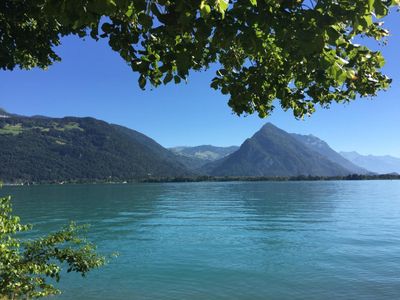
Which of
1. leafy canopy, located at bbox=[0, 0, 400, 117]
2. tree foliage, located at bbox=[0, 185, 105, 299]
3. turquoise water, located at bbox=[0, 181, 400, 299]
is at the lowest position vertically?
turquoise water, located at bbox=[0, 181, 400, 299]

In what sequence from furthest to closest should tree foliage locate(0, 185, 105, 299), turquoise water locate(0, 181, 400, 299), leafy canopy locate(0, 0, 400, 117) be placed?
turquoise water locate(0, 181, 400, 299) → tree foliage locate(0, 185, 105, 299) → leafy canopy locate(0, 0, 400, 117)

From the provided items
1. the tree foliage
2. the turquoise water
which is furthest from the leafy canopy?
the turquoise water

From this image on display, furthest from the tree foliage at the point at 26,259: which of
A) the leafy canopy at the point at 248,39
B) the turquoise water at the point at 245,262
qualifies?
the turquoise water at the point at 245,262

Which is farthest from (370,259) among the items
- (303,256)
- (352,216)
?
(352,216)

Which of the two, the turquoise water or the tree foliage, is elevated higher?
the tree foliage

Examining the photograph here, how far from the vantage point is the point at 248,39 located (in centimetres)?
390

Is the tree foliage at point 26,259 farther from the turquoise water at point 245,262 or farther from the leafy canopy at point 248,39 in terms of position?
the turquoise water at point 245,262

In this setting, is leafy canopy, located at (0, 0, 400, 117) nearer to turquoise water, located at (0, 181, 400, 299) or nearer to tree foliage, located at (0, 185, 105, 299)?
Answer: tree foliage, located at (0, 185, 105, 299)

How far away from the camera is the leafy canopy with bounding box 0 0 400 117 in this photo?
3.52 m

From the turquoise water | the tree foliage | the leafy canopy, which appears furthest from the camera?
the turquoise water

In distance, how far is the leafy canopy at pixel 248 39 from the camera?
11.6 ft

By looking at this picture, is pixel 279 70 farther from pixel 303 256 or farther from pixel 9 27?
pixel 303 256

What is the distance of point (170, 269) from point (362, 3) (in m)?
24.1

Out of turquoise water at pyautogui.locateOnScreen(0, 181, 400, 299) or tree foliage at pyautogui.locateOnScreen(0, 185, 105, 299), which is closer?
tree foliage at pyautogui.locateOnScreen(0, 185, 105, 299)
